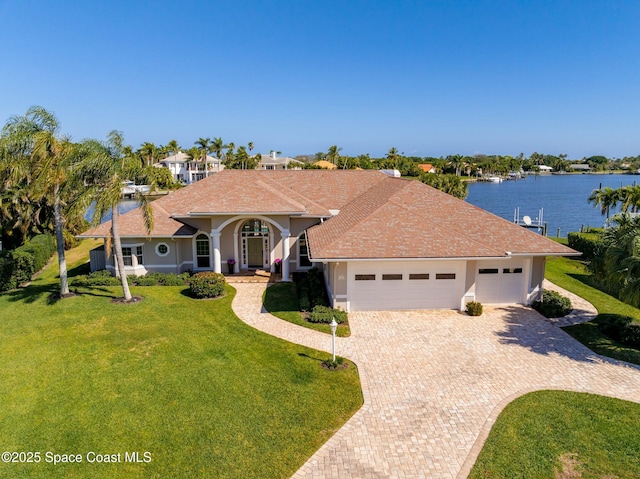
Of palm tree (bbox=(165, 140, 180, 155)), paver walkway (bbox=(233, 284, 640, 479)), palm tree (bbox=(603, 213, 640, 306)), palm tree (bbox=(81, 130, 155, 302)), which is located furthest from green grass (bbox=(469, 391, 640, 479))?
palm tree (bbox=(165, 140, 180, 155))

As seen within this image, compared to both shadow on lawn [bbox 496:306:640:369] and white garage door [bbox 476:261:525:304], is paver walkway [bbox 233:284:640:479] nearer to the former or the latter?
shadow on lawn [bbox 496:306:640:369]

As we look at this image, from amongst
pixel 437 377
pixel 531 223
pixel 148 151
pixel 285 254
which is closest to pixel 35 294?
pixel 285 254

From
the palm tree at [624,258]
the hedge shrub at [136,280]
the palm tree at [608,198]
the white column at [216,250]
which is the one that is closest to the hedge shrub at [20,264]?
the hedge shrub at [136,280]

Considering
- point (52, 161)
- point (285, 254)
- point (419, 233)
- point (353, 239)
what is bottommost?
point (285, 254)

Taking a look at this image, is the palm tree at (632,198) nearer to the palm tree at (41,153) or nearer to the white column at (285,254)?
the white column at (285,254)

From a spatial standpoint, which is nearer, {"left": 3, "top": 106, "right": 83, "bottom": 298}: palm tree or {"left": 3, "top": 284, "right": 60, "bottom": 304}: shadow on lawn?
Result: {"left": 3, "top": 106, "right": 83, "bottom": 298}: palm tree

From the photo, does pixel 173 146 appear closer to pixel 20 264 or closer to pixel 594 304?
pixel 20 264

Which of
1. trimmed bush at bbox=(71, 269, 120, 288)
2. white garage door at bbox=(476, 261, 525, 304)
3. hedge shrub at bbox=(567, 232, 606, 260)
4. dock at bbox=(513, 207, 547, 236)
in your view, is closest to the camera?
white garage door at bbox=(476, 261, 525, 304)
